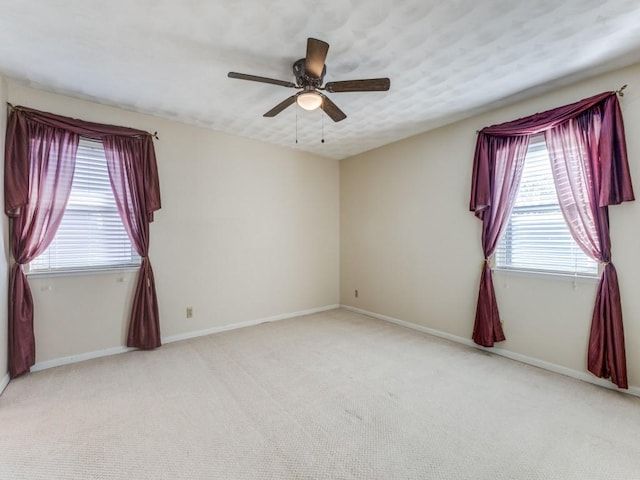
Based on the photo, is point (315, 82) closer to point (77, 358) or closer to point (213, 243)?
point (213, 243)

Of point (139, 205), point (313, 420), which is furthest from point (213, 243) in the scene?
point (313, 420)

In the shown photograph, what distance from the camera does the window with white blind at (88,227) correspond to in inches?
118

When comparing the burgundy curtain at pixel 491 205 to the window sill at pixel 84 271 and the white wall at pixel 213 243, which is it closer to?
the white wall at pixel 213 243

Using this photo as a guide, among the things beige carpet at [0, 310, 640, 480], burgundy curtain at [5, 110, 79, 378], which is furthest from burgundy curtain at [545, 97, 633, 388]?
burgundy curtain at [5, 110, 79, 378]

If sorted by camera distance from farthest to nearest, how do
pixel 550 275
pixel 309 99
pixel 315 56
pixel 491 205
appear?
1. pixel 491 205
2. pixel 550 275
3. pixel 309 99
4. pixel 315 56

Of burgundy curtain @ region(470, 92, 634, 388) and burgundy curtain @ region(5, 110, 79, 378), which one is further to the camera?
burgundy curtain @ region(5, 110, 79, 378)

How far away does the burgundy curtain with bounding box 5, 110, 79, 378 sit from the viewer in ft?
8.73

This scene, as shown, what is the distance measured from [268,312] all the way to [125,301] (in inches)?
73.6

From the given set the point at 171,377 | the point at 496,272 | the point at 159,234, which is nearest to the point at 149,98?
the point at 159,234

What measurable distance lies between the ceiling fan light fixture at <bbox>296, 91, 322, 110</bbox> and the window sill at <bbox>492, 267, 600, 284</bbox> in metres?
2.60

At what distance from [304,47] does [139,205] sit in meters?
2.43

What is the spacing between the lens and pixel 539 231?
299cm

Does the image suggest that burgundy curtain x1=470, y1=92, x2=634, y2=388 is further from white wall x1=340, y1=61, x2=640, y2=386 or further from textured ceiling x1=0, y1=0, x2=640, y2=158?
textured ceiling x1=0, y1=0, x2=640, y2=158

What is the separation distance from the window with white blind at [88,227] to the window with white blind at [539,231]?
168 inches
